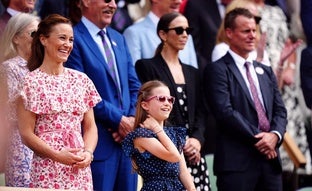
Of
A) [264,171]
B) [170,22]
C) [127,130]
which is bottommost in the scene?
[264,171]

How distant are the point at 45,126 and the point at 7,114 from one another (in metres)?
0.50

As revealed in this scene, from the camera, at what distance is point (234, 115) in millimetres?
8602

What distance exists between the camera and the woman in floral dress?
6973mm

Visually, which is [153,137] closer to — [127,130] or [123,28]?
[127,130]

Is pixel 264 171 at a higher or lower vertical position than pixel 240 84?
lower

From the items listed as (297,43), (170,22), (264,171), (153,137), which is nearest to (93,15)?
(170,22)

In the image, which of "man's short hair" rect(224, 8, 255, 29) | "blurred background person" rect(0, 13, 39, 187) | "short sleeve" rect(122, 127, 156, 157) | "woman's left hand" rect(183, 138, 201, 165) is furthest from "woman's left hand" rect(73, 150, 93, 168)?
"man's short hair" rect(224, 8, 255, 29)

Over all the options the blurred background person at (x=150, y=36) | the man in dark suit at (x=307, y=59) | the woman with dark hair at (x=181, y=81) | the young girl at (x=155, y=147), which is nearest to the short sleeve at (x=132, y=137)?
the young girl at (x=155, y=147)

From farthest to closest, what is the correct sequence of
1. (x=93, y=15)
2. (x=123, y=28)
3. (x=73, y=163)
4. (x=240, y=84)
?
(x=123, y=28) → (x=240, y=84) → (x=93, y=15) → (x=73, y=163)

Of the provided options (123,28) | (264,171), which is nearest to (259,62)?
(264,171)

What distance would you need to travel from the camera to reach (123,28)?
10.4 m

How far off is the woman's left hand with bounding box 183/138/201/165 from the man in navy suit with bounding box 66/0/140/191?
0.57 metres

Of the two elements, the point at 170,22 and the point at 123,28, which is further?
the point at 123,28

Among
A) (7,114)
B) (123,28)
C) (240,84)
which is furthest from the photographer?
(123,28)
